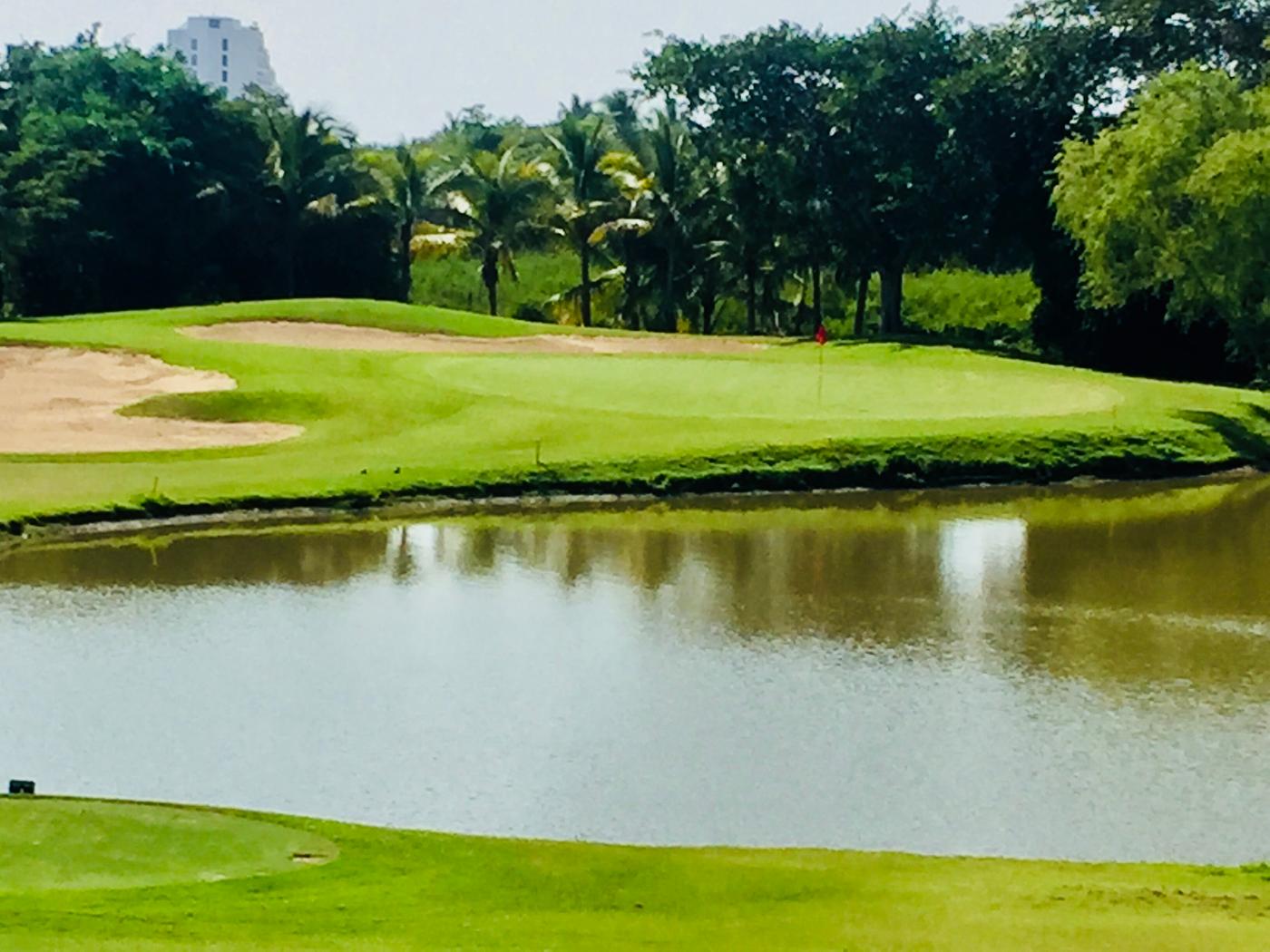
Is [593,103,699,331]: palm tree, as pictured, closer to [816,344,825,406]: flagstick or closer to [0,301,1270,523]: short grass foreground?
[0,301,1270,523]: short grass foreground

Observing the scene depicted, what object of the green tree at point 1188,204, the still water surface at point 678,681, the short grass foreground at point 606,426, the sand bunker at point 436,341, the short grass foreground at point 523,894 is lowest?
the still water surface at point 678,681

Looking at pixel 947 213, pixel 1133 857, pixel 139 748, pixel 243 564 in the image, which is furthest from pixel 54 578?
pixel 947 213

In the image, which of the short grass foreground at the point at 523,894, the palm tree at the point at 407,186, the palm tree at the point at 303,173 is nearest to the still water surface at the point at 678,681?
the short grass foreground at the point at 523,894

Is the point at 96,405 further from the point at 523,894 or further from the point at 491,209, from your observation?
the point at 523,894

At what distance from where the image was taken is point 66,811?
17.1 meters

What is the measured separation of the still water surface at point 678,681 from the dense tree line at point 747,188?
1887cm

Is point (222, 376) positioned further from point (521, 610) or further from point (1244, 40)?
point (1244, 40)

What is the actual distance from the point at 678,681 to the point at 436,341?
4081 cm

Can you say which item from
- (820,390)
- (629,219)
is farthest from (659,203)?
(820,390)

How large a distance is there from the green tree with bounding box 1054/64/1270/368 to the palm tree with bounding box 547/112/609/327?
2802 cm

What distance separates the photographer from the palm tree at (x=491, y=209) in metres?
80.6

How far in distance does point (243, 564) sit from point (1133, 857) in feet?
61.9

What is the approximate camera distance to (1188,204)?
161 ft

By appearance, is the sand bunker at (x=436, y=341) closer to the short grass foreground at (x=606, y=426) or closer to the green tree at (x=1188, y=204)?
the short grass foreground at (x=606, y=426)
